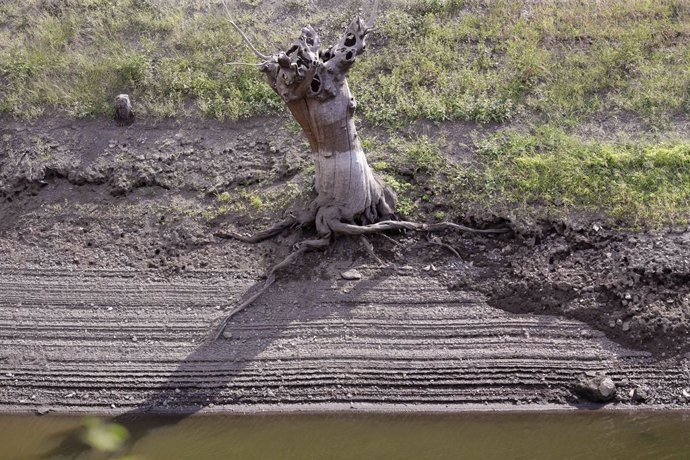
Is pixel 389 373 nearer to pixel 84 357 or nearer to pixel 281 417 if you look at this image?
pixel 281 417

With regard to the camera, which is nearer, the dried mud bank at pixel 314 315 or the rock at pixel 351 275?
the dried mud bank at pixel 314 315

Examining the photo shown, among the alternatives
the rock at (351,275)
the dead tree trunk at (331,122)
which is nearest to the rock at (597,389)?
the rock at (351,275)

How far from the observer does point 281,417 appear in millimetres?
6836

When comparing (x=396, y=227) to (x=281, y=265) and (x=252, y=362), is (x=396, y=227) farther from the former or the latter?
(x=252, y=362)

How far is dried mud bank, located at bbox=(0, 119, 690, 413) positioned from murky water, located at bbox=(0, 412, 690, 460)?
151 millimetres

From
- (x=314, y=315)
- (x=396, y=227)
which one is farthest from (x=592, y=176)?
(x=314, y=315)

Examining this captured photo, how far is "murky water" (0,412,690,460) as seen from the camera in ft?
21.0

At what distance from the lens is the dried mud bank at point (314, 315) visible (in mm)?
6969

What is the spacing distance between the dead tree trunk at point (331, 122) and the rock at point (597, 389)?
255cm

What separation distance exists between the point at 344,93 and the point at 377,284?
1830 mm

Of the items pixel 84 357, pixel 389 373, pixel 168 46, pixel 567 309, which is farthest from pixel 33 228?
pixel 567 309

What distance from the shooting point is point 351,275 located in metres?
7.91

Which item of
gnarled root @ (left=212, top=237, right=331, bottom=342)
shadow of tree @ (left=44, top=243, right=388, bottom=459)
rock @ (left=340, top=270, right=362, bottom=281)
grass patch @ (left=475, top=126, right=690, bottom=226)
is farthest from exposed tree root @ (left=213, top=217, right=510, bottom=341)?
grass patch @ (left=475, top=126, right=690, bottom=226)

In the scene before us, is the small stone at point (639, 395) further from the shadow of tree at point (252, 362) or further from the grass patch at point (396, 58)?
the grass patch at point (396, 58)
